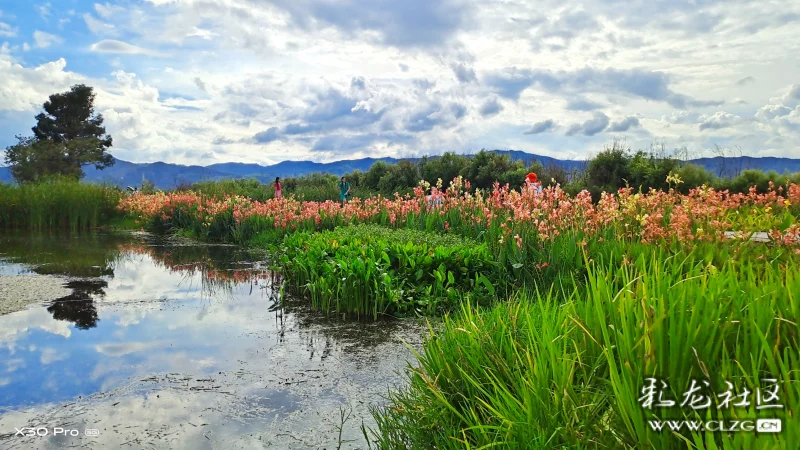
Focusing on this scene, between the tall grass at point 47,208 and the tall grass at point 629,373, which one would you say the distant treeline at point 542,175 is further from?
the tall grass at point 629,373

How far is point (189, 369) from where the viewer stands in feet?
15.9

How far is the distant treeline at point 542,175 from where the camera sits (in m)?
18.1

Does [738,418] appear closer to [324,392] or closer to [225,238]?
[324,392]

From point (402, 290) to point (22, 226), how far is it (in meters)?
17.9

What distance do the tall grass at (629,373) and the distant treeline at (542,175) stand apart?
13478mm

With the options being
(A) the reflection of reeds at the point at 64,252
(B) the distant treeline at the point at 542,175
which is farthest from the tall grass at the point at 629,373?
(B) the distant treeline at the point at 542,175

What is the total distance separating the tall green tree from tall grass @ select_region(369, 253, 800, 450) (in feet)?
157

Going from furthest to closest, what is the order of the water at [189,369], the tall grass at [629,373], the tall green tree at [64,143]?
the tall green tree at [64,143], the water at [189,369], the tall grass at [629,373]

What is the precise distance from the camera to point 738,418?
1.87 meters

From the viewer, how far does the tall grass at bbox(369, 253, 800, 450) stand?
2.08 meters

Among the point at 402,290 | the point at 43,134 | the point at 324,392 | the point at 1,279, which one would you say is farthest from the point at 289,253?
the point at 43,134

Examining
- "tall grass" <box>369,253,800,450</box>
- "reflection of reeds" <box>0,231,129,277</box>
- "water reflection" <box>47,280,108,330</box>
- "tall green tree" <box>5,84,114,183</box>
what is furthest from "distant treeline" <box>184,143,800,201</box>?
"tall green tree" <box>5,84,114,183</box>

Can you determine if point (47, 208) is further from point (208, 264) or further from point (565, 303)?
point (565, 303)

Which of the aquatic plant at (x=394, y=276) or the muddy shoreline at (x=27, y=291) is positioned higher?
the aquatic plant at (x=394, y=276)
